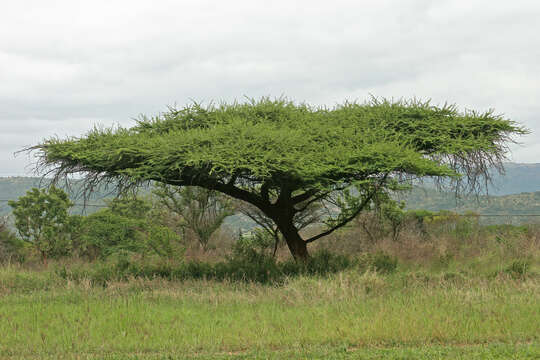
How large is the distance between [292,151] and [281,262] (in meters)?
→ 4.55

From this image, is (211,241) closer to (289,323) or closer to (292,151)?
(292,151)

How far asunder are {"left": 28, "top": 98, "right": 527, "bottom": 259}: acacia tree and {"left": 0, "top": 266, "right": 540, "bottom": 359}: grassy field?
421 cm

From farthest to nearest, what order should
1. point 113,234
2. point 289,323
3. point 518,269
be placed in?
point 113,234
point 518,269
point 289,323

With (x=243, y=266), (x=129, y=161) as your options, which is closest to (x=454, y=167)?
(x=243, y=266)

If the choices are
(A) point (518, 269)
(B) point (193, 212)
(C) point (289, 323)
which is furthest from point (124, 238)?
(C) point (289, 323)

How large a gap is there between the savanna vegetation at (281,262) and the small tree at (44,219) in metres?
0.10

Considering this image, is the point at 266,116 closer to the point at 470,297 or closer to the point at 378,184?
the point at 378,184

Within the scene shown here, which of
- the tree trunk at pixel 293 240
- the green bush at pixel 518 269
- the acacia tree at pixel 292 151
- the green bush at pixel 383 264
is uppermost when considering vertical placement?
the acacia tree at pixel 292 151

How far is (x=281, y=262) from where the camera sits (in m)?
18.6

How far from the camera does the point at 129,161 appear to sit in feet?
55.0

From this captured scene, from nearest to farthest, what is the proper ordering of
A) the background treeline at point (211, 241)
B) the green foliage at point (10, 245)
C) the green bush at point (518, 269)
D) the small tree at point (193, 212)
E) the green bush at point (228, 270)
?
1. the green bush at point (518, 269)
2. the green bush at point (228, 270)
3. the background treeline at point (211, 241)
4. the green foliage at point (10, 245)
5. the small tree at point (193, 212)

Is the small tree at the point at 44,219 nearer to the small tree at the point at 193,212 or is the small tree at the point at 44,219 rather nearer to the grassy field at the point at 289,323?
the small tree at the point at 193,212

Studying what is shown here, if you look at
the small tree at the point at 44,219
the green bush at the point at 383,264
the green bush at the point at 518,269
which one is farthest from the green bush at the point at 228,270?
the small tree at the point at 44,219

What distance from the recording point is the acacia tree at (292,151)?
51.2ft
